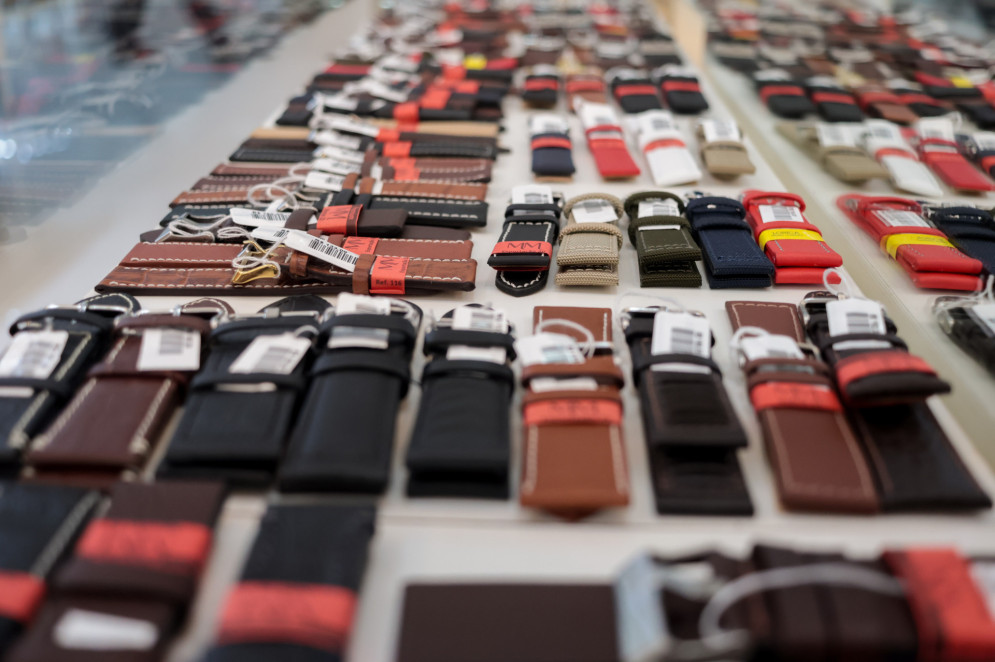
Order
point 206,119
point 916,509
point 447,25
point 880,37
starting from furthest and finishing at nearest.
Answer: point 447,25, point 880,37, point 206,119, point 916,509

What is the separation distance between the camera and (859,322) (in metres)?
1.90

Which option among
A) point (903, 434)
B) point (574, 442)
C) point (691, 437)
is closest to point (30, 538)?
point (574, 442)

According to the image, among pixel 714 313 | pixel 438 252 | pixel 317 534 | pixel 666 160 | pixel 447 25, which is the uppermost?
pixel 447 25

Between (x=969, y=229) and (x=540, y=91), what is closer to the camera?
(x=969, y=229)

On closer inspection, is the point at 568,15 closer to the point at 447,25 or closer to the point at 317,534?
the point at 447,25

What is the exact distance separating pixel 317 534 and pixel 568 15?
18.4ft

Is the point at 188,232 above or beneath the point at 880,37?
beneath

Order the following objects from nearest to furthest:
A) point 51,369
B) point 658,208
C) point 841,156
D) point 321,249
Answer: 1. point 51,369
2. point 321,249
3. point 658,208
4. point 841,156

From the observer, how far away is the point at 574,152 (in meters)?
3.43

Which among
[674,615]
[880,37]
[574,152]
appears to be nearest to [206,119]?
[574,152]

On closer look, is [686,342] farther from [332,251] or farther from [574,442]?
[332,251]

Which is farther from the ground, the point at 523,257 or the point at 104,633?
the point at 523,257

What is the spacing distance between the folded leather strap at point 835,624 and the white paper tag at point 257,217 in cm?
200

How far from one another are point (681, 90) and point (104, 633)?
3779 mm
